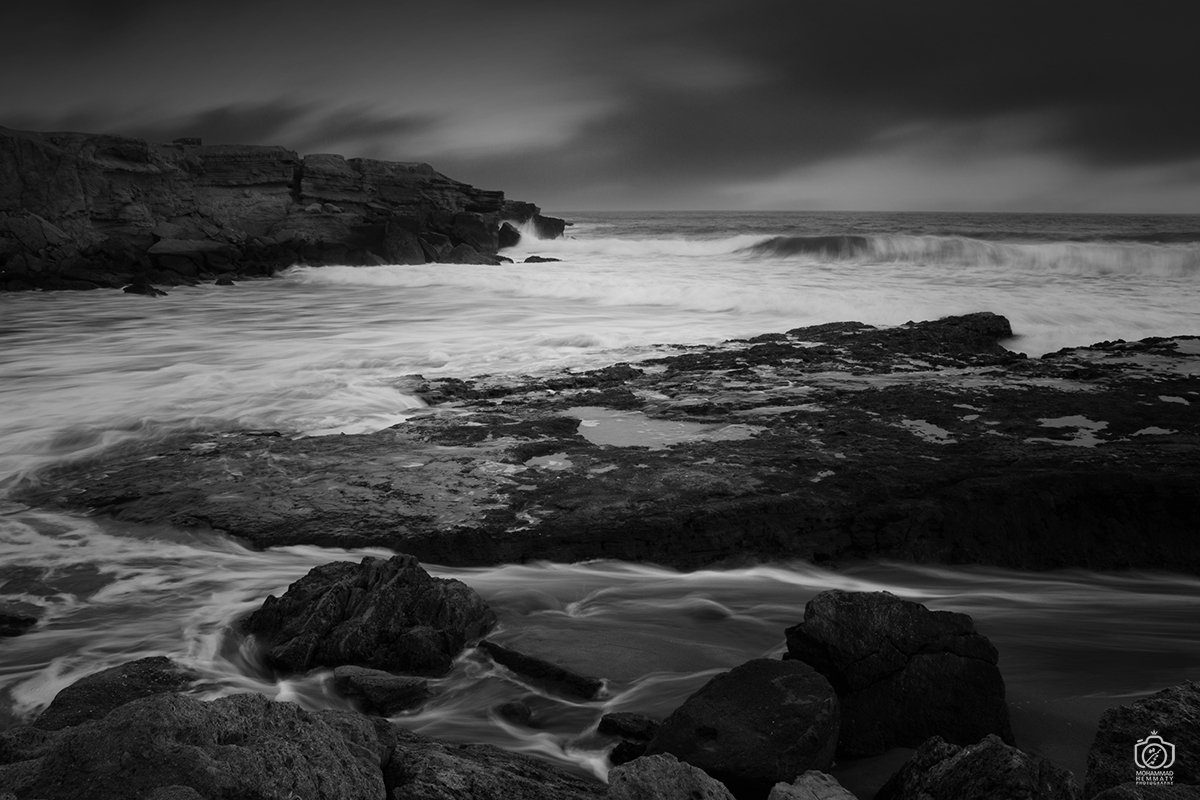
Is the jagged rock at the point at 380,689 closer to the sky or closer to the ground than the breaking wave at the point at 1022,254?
closer to the ground

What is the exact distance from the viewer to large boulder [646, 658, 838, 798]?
8.05ft

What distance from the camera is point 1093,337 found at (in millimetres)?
12289

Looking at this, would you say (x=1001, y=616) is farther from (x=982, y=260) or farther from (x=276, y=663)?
(x=982, y=260)

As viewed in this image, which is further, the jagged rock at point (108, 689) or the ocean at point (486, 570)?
the ocean at point (486, 570)

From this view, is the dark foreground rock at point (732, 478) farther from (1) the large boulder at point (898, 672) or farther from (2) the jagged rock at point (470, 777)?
(2) the jagged rock at point (470, 777)

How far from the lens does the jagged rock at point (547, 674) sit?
3.29 meters

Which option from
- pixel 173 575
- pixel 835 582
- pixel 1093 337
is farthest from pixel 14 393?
pixel 1093 337

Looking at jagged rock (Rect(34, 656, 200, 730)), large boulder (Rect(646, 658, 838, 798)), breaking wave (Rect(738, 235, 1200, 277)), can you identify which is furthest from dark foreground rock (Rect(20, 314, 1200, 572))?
breaking wave (Rect(738, 235, 1200, 277))

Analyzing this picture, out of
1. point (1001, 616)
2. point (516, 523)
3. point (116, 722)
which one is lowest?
point (1001, 616)

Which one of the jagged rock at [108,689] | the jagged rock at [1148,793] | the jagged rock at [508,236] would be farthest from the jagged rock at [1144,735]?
the jagged rock at [508,236]

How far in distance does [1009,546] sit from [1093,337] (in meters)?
9.37
